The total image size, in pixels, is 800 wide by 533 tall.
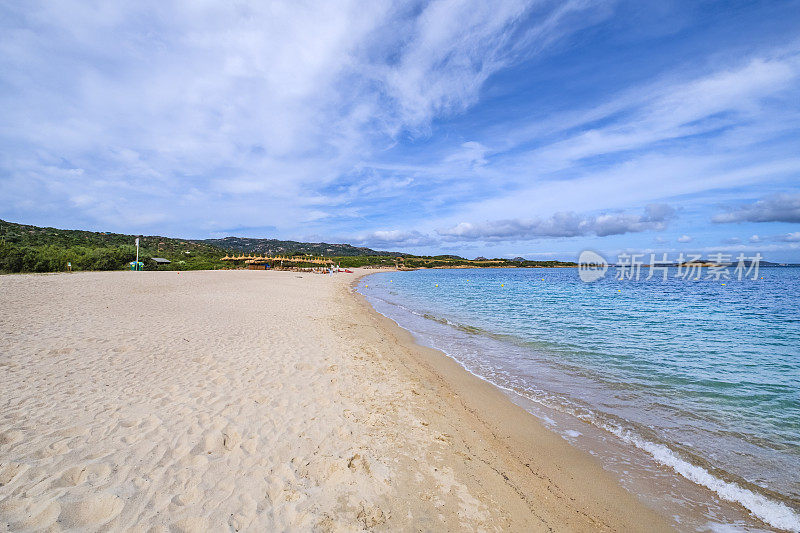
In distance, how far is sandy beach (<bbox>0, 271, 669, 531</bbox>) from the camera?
9.48ft

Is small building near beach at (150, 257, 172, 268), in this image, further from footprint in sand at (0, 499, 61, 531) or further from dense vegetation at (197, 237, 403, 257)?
dense vegetation at (197, 237, 403, 257)

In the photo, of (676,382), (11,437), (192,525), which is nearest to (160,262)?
(11,437)

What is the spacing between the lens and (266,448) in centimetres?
385

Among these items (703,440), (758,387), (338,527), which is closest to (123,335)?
(338,527)

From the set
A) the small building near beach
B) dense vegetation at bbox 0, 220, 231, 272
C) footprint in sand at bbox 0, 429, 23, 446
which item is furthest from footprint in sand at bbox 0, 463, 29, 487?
the small building near beach

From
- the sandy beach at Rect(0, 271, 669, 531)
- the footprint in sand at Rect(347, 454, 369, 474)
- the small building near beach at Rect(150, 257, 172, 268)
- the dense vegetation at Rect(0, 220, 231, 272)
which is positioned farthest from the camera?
the small building near beach at Rect(150, 257, 172, 268)

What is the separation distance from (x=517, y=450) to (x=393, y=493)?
2.11m

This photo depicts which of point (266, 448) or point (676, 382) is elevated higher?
point (266, 448)

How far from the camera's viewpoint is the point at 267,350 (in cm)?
782

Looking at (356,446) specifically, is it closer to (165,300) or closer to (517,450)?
(517,450)

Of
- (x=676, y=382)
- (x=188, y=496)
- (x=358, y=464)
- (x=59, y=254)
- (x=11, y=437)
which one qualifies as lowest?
(x=676, y=382)

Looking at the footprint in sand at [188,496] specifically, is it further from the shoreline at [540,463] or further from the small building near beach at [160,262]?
the small building near beach at [160,262]

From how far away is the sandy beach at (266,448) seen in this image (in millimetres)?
2889

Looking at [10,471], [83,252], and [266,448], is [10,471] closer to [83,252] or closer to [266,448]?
[266,448]
